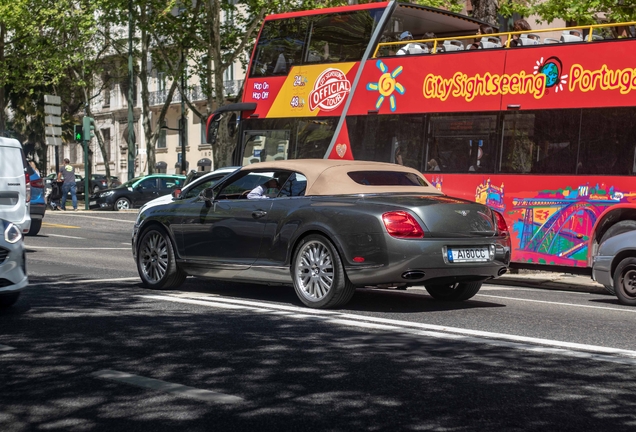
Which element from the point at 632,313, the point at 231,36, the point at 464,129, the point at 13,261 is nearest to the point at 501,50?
the point at 464,129

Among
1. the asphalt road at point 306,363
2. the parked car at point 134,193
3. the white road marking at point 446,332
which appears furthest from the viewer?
the parked car at point 134,193

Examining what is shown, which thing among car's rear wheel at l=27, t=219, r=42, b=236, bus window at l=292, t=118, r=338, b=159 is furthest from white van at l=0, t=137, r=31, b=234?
car's rear wheel at l=27, t=219, r=42, b=236

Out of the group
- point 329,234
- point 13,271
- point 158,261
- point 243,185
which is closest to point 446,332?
point 329,234

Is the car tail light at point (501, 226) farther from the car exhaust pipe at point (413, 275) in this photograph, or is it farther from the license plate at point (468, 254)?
the car exhaust pipe at point (413, 275)

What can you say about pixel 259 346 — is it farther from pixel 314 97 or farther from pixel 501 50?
pixel 314 97

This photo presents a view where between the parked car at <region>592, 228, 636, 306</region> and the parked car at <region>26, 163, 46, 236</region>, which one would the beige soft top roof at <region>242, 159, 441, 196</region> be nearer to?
the parked car at <region>592, 228, 636, 306</region>

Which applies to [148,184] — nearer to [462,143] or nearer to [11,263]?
[462,143]

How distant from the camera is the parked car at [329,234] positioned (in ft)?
31.5

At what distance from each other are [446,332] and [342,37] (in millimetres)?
9102

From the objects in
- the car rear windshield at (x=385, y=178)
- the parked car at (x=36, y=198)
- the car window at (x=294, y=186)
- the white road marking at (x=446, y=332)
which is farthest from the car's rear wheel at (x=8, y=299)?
the parked car at (x=36, y=198)

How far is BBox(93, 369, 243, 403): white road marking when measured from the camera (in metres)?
5.80

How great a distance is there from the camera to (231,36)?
46.7 metres

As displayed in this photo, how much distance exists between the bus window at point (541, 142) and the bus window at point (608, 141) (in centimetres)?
16

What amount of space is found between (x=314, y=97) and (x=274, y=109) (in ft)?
3.33
